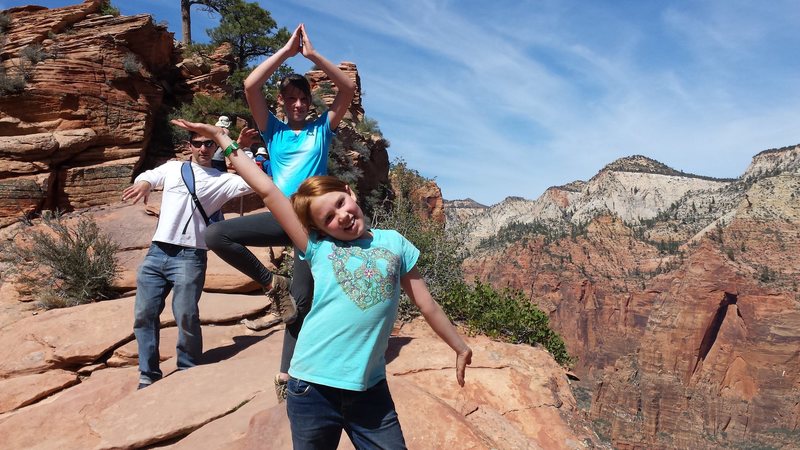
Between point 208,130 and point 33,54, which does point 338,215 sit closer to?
point 208,130

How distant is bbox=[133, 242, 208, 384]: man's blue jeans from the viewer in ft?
13.1

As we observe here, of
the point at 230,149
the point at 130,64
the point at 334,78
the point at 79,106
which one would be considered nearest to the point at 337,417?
the point at 230,149

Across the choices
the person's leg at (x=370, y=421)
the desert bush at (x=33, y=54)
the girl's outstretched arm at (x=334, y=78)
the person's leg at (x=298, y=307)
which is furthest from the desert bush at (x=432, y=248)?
the desert bush at (x=33, y=54)

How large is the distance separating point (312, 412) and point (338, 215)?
2.39 ft

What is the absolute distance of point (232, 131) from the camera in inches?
504

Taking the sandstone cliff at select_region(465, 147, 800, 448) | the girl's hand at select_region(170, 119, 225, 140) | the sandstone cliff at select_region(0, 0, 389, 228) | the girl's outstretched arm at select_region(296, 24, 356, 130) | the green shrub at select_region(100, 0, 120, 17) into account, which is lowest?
the sandstone cliff at select_region(465, 147, 800, 448)

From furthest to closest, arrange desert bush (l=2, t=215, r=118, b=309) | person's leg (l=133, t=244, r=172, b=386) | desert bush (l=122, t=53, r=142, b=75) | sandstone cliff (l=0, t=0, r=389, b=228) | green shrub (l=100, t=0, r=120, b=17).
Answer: green shrub (l=100, t=0, r=120, b=17) → desert bush (l=122, t=53, r=142, b=75) → sandstone cliff (l=0, t=0, r=389, b=228) → desert bush (l=2, t=215, r=118, b=309) → person's leg (l=133, t=244, r=172, b=386)

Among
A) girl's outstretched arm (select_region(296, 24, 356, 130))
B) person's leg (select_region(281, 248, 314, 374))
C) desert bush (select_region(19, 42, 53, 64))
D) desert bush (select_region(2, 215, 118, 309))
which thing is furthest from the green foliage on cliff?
desert bush (select_region(19, 42, 53, 64))

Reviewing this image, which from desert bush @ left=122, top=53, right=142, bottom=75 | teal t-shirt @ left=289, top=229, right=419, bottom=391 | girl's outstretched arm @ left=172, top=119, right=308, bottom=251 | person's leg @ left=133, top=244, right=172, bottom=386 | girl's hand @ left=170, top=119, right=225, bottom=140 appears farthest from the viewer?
desert bush @ left=122, top=53, right=142, bottom=75

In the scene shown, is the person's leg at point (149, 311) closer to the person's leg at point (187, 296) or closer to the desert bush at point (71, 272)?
the person's leg at point (187, 296)

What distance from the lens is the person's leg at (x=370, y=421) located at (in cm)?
190

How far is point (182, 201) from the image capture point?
4.04 m

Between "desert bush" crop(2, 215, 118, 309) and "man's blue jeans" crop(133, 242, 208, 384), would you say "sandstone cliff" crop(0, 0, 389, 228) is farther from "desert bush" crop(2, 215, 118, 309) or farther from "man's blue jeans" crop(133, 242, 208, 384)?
"man's blue jeans" crop(133, 242, 208, 384)

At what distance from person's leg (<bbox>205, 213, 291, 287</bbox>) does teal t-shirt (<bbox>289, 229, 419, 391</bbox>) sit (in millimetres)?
1084
